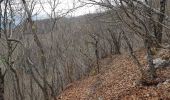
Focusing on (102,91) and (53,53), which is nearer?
(102,91)

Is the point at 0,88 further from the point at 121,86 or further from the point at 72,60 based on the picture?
the point at 72,60

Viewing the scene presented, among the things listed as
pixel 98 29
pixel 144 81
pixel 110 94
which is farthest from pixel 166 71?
pixel 98 29

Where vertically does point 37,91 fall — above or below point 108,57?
below

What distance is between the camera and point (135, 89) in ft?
50.2

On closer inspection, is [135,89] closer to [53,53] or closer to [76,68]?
[76,68]

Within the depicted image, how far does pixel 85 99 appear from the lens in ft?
66.2

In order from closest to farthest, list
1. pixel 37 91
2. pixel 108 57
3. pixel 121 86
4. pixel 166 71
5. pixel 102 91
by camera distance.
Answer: pixel 166 71 → pixel 121 86 → pixel 102 91 → pixel 108 57 → pixel 37 91

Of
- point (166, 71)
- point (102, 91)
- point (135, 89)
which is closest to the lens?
point (135, 89)

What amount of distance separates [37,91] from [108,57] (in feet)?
43.3

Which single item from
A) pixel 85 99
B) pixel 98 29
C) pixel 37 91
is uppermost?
pixel 98 29

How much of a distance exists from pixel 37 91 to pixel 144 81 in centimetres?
3252

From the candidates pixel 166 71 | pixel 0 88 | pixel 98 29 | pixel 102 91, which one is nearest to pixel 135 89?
pixel 166 71

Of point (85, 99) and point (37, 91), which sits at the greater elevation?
point (85, 99)

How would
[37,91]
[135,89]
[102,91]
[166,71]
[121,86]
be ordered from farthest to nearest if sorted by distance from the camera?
1. [37,91]
2. [102,91]
3. [121,86]
4. [166,71]
5. [135,89]
